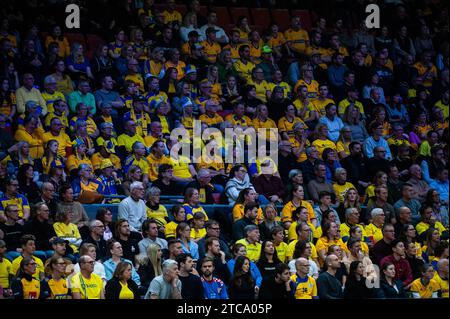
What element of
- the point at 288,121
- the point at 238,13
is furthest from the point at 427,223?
the point at 238,13

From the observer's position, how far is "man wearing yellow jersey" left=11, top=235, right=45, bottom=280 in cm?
1131

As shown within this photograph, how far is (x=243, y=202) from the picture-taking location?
42.2ft

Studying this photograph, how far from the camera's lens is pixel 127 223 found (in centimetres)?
1196

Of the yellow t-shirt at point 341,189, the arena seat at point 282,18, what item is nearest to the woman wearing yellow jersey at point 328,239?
the yellow t-shirt at point 341,189

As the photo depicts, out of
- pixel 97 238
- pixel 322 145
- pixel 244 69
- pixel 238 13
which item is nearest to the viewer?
pixel 97 238

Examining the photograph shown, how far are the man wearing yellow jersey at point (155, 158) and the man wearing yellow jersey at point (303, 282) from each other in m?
2.15

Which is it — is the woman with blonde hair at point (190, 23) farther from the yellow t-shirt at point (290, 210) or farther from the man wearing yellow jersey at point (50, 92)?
the yellow t-shirt at point (290, 210)

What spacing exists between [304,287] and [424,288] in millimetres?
1623

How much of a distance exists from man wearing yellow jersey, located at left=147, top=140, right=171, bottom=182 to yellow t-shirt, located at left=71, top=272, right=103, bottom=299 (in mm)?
2218

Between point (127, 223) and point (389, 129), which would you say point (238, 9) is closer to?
point (389, 129)

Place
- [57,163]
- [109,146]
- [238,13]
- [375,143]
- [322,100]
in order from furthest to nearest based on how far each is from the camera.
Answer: [238,13] < [322,100] < [375,143] < [109,146] < [57,163]

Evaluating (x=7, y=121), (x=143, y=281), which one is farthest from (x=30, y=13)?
(x=143, y=281)

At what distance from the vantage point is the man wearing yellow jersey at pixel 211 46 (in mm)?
15273

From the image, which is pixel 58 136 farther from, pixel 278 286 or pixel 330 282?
pixel 330 282
